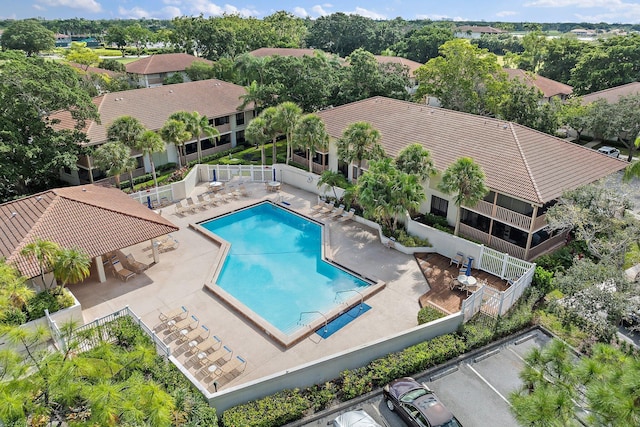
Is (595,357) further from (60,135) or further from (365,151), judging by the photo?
(60,135)

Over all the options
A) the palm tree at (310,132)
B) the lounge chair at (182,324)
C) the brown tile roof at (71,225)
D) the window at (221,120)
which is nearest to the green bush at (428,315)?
the lounge chair at (182,324)

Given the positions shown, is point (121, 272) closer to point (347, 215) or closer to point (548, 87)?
point (347, 215)

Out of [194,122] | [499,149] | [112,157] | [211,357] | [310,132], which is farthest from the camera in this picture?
[194,122]

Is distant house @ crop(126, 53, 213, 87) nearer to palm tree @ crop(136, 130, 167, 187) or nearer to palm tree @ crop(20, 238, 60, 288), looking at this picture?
palm tree @ crop(136, 130, 167, 187)

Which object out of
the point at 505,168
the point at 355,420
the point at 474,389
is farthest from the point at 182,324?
the point at 505,168

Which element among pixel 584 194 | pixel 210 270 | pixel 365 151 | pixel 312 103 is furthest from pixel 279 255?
pixel 312 103
